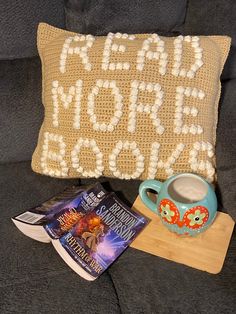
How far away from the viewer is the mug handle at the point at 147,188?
0.92 meters

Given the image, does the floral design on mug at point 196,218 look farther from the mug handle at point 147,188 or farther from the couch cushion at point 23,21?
the couch cushion at point 23,21

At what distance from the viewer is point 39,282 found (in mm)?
877

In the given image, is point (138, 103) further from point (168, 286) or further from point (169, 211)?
point (168, 286)

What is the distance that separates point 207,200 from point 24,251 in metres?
0.42

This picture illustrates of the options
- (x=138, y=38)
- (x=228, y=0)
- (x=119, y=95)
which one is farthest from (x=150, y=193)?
(x=228, y=0)

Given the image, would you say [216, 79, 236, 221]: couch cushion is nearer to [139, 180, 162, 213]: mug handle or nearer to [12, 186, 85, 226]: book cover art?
[139, 180, 162, 213]: mug handle

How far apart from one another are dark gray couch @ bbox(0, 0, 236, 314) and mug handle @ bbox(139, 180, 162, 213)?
11 cm

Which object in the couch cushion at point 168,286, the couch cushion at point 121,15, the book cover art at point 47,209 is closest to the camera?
the couch cushion at point 168,286

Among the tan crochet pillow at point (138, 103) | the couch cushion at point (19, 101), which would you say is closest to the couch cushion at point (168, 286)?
the tan crochet pillow at point (138, 103)

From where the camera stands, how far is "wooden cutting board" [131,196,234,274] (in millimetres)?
895

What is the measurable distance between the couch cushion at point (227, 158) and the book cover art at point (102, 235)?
19 centimetres

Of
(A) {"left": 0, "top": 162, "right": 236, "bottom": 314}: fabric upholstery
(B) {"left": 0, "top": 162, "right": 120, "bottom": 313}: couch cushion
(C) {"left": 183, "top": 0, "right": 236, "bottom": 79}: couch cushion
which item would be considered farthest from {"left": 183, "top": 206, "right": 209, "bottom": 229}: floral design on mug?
(C) {"left": 183, "top": 0, "right": 236, "bottom": 79}: couch cushion

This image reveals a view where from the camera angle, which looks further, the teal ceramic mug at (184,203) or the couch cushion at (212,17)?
the couch cushion at (212,17)

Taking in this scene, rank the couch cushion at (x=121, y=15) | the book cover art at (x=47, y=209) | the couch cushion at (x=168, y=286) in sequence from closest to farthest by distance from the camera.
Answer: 1. the couch cushion at (x=168, y=286)
2. the book cover art at (x=47, y=209)
3. the couch cushion at (x=121, y=15)
